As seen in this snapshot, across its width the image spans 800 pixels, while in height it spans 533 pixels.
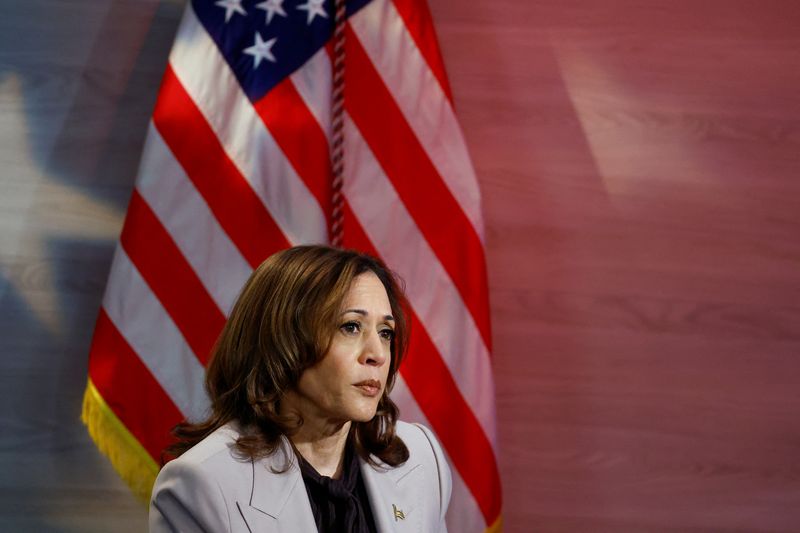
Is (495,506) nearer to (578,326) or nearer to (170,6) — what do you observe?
(578,326)

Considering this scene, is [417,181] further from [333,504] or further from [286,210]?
[333,504]

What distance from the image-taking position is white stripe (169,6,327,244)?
2254 millimetres

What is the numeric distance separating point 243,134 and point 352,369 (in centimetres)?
103

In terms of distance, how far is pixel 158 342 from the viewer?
2.19m

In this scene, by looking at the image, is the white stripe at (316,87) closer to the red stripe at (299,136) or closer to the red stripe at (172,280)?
the red stripe at (299,136)

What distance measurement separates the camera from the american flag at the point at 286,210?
7.20 ft

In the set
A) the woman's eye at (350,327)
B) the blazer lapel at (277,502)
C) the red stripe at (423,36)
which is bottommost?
the blazer lapel at (277,502)

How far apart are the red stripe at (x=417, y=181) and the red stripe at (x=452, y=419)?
136 mm

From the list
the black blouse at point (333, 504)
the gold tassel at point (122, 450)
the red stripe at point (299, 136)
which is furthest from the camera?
the red stripe at point (299, 136)

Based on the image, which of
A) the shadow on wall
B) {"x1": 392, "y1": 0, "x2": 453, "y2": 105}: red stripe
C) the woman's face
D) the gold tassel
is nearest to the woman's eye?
the woman's face

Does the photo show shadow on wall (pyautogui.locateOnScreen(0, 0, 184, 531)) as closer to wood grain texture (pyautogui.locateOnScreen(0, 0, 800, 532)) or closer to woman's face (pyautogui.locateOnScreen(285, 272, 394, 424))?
wood grain texture (pyautogui.locateOnScreen(0, 0, 800, 532))

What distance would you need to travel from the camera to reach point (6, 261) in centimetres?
235

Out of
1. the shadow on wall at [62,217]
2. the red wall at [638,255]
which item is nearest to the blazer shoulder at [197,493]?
the shadow on wall at [62,217]

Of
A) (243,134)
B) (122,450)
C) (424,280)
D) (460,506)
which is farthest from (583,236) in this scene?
(122,450)
